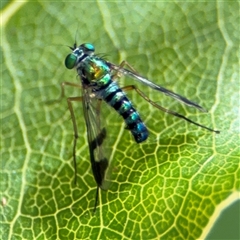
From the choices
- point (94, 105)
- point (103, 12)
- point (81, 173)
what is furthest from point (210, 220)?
point (103, 12)

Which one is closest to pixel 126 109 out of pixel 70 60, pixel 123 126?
pixel 123 126

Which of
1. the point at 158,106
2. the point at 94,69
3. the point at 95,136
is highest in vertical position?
the point at 94,69

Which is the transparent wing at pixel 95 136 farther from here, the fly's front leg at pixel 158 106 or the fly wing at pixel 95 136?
the fly's front leg at pixel 158 106

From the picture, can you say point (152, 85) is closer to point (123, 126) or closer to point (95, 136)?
point (123, 126)

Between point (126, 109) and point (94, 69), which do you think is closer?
point (126, 109)

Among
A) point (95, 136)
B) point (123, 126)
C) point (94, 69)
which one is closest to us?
point (95, 136)

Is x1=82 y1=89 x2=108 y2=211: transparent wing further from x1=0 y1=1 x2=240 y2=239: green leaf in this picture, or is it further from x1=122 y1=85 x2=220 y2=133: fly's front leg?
x1=122 y1=85 x2=220 y2=133: fly's front leg

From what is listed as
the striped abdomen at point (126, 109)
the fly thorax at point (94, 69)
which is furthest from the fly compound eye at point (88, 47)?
the striped abdomen at point (126, 109)
